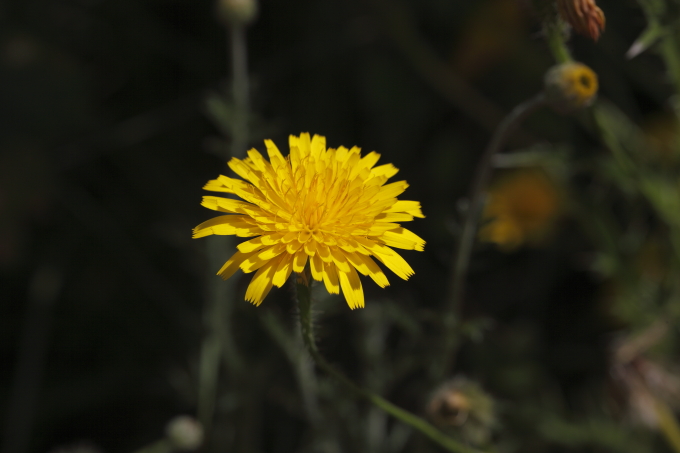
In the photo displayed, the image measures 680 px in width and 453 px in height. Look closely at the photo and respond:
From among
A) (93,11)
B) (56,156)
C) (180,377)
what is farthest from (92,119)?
(180,377)

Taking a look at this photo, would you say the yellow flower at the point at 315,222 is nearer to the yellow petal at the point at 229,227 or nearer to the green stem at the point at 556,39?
the yellow petal at the point at 229,227

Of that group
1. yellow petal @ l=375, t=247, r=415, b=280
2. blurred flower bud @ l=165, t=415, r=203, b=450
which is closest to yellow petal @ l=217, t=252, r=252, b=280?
yellow petal @ l=375, t=247, r=415, b=280

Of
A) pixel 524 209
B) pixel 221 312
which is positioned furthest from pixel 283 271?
pixel 524 209

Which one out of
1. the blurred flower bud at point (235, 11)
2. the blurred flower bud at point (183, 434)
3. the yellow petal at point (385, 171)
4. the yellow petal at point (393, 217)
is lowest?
the blurred flower bud at point (183, 434)

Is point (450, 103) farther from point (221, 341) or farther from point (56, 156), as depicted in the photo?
point (56, 156)

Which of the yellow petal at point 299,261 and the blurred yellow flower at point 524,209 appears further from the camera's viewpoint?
the blurred yellow flower at point 524,209

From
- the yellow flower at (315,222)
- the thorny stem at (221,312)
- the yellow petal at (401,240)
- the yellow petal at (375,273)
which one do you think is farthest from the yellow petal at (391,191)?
the thorny stem at (221,312)
